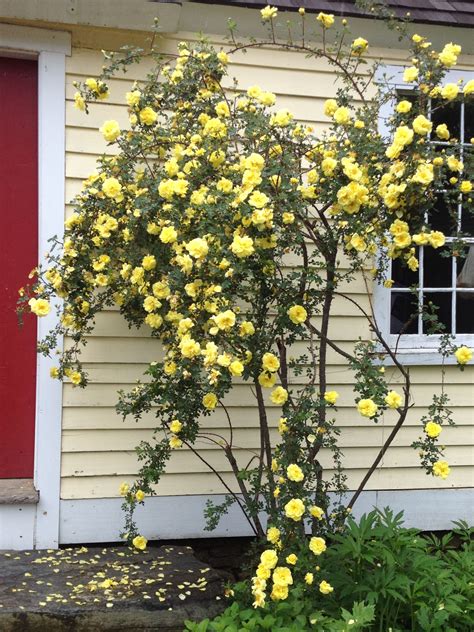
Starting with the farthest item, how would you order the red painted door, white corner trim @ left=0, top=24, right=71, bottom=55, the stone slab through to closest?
the red painted door < white corner trim @ left=0, top=24, right=71, bottom=55 < the stone slab

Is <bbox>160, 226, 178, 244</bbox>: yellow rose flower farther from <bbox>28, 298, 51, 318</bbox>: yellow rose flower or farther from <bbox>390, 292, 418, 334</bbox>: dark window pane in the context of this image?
<bbox>390, 292, 418, 334</bbox>: dark window pane

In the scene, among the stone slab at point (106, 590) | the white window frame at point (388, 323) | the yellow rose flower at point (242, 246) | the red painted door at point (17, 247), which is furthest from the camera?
the white window frame at point (388, 323)

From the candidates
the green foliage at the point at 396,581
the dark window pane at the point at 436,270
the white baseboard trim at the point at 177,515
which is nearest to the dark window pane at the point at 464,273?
the dark window pane at the point at 436,270

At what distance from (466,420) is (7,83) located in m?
3.53

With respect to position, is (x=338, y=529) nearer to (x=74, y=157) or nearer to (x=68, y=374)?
(x=68, y=374)

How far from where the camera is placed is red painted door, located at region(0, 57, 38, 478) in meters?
4.24

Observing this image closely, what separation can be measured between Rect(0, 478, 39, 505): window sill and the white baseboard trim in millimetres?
191

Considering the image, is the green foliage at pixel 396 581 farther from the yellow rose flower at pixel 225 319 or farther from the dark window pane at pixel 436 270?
the dark window pane at pixel 436 270

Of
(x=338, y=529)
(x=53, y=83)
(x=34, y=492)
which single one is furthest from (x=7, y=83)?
(x=338, y=529)

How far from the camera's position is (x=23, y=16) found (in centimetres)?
396

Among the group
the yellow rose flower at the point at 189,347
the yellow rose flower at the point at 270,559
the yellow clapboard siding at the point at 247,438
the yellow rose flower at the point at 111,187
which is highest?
the yellow rose flower at the point at 111,187

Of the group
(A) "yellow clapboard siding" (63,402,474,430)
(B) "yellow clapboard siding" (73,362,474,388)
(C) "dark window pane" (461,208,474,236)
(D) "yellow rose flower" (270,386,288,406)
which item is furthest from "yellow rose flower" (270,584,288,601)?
(C) "dark window pane" (461,208,474,236)

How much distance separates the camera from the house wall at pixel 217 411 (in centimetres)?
425

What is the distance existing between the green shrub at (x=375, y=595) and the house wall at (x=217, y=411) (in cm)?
89
